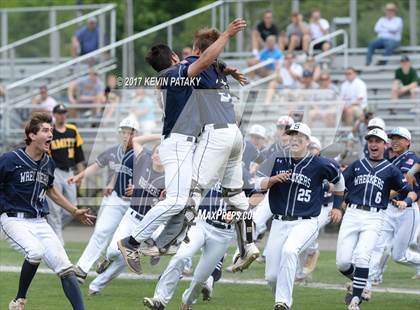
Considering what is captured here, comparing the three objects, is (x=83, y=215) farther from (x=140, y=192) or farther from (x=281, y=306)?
(x=140, y=192)

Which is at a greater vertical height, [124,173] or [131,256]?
[124,173]

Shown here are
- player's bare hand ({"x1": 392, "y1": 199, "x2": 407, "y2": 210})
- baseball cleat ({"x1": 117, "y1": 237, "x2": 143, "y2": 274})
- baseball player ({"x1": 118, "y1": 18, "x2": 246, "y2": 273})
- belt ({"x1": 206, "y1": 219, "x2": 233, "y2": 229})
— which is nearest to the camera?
baseball player ({"x1": 118, "y1": 18, "x2": 246, "y2": 273})

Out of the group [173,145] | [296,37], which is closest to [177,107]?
[173,145]

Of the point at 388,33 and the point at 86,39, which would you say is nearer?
the point at 388,33

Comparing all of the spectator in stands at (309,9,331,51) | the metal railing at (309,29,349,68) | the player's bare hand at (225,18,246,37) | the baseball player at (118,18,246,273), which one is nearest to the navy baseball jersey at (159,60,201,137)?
the baseball player at (118,18,246,273)

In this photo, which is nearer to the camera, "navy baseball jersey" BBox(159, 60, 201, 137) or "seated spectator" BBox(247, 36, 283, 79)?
"navy baseball jersey" BBox(159, 60, 201, 137)

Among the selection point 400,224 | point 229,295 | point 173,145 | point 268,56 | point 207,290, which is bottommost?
point 229,295

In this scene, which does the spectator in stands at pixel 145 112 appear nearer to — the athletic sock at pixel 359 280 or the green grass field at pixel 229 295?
the green grass field at pixel 229 295

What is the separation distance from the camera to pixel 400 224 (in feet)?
45.9

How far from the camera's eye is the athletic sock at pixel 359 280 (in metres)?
12.2

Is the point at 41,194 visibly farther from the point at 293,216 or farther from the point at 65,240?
the point at 65,240

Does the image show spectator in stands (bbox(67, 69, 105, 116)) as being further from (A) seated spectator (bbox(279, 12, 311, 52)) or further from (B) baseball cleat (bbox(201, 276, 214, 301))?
(B) baseball cleat (bbox(201, 276, 214, 301))

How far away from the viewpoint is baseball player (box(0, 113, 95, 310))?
11.0m

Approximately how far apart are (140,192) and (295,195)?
2499 millimetres
